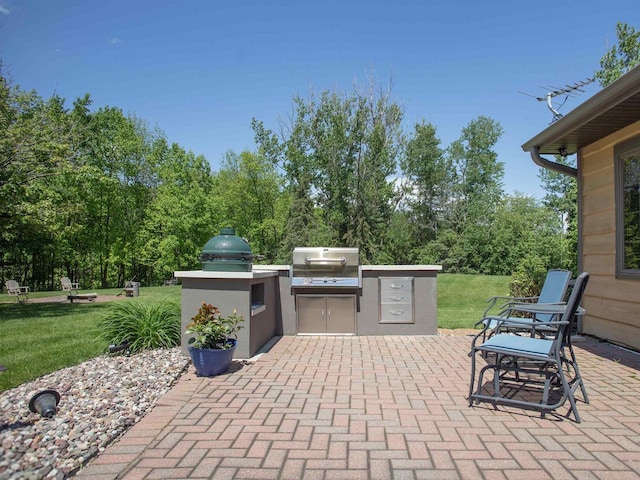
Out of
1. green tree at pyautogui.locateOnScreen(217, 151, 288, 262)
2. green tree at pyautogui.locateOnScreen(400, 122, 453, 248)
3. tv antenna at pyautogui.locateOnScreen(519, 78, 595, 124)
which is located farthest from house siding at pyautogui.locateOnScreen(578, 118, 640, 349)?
green tree at pyautogui.locateOnScreen(400, 122, 453, 248)

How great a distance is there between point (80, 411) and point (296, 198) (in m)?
14.8

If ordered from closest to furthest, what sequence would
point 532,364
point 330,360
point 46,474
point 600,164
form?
point 46,474
point 532,364
point 330,360
point 600,164

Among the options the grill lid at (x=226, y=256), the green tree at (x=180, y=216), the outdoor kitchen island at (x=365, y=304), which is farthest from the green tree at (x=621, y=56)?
the green tree at (x=180, y=216)

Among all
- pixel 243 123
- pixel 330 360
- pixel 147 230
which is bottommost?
pixel 330 360

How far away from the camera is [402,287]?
5.98 meters

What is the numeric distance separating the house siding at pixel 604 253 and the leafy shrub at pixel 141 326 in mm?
5378

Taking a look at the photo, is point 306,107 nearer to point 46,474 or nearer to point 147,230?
point 147,230

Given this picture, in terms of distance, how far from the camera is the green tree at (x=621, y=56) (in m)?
13.0

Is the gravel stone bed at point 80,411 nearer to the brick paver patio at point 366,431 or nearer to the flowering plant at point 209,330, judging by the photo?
the brick paver patio at point 366,431

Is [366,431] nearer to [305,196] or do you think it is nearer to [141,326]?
[141,326]

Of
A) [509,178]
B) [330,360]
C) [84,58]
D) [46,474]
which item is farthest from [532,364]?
[509,178]

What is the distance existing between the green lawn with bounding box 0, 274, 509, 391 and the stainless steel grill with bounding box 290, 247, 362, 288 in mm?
2117

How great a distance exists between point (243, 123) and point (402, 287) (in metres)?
14.9

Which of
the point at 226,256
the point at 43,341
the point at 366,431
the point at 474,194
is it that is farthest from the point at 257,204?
the point at 366,431
